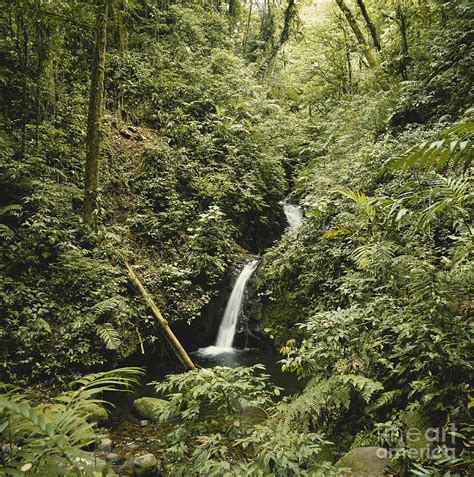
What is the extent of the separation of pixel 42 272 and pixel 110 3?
5.70 metres

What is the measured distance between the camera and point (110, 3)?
701 centimetres

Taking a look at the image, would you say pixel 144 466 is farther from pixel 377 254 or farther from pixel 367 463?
pixel 377 254

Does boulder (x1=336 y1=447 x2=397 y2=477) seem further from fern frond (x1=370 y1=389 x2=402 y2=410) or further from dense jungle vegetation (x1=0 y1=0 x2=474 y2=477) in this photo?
fern frond (x1=370 y1=389 x2=402 y2=410)

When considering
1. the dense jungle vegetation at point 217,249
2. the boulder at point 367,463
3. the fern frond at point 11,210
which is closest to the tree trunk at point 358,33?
the dense jungle vegetation at point 217,249

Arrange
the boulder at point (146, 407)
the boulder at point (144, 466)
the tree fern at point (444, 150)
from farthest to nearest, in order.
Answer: the boulder at point (146, 407)
the boulder at point (144, 466)
the tree fern at point (444, 150)

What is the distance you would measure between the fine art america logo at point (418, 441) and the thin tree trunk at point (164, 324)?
13.7 ft

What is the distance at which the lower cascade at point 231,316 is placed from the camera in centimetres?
846

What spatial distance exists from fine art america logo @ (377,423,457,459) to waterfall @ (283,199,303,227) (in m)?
10.4

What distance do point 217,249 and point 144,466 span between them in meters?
5.56

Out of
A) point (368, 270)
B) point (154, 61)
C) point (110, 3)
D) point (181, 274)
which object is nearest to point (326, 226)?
point (368, 270)

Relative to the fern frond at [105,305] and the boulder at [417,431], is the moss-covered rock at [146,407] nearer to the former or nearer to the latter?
the fern frond at [105,305]

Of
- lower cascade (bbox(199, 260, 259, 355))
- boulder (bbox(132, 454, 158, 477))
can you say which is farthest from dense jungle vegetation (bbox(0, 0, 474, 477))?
lower cascade (bbox(199, 260, 259, 355))

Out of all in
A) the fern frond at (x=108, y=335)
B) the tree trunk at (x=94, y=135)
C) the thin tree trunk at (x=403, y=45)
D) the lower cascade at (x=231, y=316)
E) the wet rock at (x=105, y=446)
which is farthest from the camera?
the thin tree trunk at (x=403, y=45)

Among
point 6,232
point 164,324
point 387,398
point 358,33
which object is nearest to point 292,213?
point 358,33
